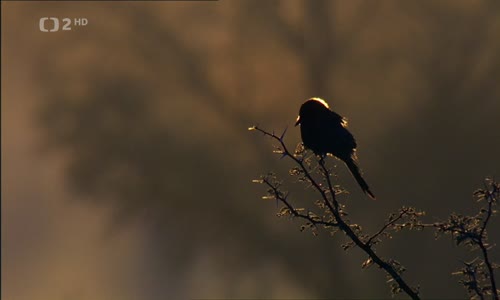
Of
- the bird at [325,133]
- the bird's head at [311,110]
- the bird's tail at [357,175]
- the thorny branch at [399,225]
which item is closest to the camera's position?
the thorny branch at [399,225]

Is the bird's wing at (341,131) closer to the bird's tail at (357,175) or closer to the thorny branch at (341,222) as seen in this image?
the bird's tail at (357,175)

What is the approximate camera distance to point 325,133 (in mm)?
6586

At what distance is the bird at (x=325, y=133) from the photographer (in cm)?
638

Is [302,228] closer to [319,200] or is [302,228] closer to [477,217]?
[319,200]

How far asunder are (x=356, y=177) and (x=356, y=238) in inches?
78.1

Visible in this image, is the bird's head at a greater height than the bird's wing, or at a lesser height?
greater

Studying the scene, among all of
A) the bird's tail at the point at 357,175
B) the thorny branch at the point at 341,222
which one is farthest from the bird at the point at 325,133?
the thorny branch at the point at 341,222

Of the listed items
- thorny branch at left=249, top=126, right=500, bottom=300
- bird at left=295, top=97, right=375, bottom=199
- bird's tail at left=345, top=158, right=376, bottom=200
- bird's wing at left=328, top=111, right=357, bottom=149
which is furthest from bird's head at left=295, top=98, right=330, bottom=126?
thorny branch at left=249, top=126, right=500, bottom=300

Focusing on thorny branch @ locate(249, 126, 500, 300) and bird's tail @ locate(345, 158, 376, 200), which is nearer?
thorny branch @ locate(249, 126, 500, 300)

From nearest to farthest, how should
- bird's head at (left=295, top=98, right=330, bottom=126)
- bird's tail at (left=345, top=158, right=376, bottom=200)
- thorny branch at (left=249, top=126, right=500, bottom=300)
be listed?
thorny branch at (left=249, top=126, right=500, bottom=300), bird's tail at (left=345, top=158, right=376, bottom=200), bird's head at (left=295, top=98, right=330, bottom=126)

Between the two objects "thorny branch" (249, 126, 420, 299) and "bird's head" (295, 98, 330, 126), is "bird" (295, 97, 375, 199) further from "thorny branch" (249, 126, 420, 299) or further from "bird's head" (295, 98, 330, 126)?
"thorny branch" (249, 126, 420, 299)

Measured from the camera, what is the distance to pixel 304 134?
673 centimetres

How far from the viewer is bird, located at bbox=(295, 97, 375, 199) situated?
6379 millimetres

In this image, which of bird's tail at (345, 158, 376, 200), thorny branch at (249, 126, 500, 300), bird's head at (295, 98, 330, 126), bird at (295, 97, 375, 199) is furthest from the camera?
bird's head at (295, 98, 330, 126)
